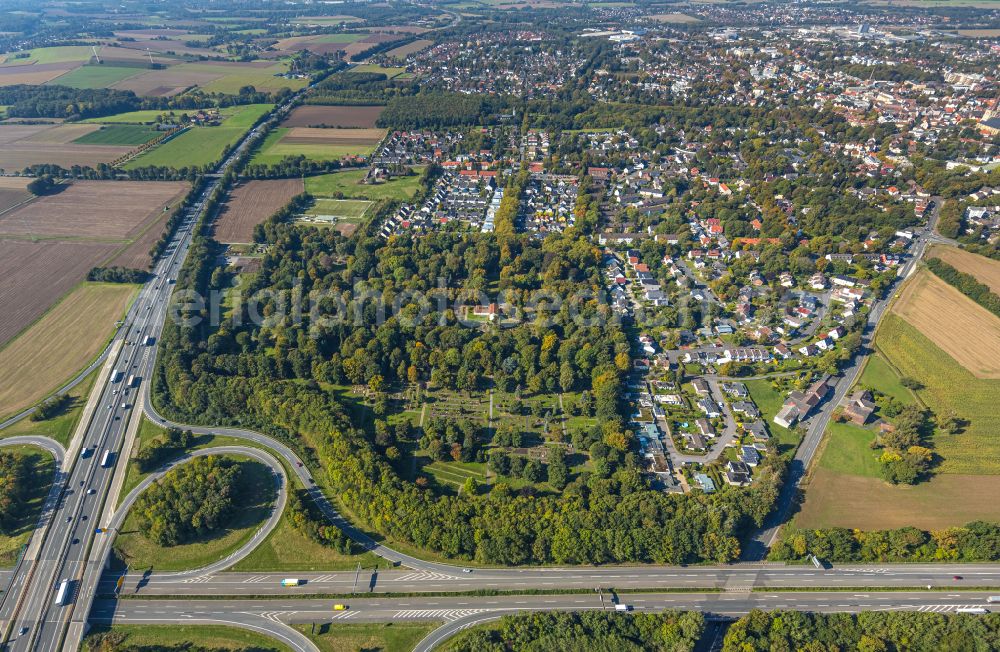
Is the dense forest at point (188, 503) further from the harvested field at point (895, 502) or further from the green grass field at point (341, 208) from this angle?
the green grass field at point (341, 208)

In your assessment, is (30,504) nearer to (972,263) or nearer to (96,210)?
(96,210)

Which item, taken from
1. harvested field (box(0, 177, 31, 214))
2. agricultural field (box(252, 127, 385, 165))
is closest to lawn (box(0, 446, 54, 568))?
harvested field (box(0, 177, 31, 214))

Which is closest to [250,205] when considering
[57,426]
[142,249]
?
[142,249]

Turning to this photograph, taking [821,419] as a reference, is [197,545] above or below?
below

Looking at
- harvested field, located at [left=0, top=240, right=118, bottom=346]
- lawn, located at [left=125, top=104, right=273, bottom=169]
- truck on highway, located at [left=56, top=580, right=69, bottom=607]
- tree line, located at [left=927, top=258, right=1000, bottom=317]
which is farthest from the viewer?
lawn, located at [left=125, top=104, right=273, bottom=169]

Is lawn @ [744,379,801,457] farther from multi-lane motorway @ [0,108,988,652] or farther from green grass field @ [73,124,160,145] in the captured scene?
green grass field @ [73,124,160,145]

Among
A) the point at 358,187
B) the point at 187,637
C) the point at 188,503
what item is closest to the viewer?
the point at 187,637
